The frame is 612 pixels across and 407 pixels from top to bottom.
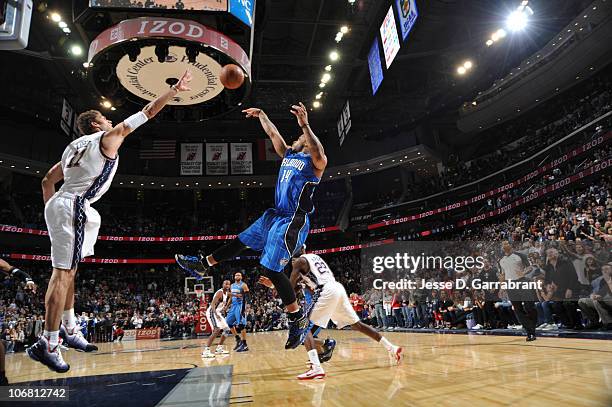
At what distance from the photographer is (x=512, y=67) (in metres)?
19.1

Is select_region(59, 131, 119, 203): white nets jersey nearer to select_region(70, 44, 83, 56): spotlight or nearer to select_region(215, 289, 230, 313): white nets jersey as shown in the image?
select_region(215, 289, 230, 313): white nets jersey

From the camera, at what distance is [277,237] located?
409 cm

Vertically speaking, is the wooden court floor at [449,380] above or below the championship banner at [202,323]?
below

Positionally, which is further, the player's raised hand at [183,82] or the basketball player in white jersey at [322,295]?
the basketball player in white jersey at [322,295]

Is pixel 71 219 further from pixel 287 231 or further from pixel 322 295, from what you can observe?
pixel 322 295

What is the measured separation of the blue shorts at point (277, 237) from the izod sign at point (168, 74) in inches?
173

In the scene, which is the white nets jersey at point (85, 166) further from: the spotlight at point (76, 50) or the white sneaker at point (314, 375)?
the spotlight at point (76, 50)

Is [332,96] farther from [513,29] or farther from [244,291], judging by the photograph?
[244,291]

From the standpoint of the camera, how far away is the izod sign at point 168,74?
7648 millimetres

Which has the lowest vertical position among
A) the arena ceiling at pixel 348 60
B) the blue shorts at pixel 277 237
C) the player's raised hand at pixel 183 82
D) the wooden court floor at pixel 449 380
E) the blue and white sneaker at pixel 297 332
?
the wooden court floor at pixel 449 380

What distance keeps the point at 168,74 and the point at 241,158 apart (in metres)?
14.0

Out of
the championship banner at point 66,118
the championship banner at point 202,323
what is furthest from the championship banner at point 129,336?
the championship banner at point 66,118

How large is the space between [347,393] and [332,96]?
17791 mm

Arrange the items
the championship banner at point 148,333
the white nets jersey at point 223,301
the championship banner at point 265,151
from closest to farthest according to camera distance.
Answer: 1. the white nets jersey at point 223,301
2. the championship banner at point 148,333
3. the championship banner at point 265,151
